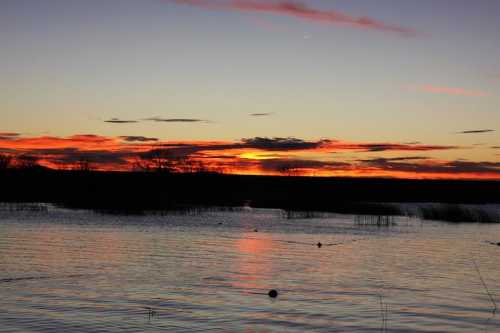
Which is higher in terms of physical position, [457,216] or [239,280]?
[457,216]

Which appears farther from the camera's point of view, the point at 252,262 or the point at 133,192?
the point at 133,192

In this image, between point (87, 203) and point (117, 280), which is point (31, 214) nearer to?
point (87, 203)

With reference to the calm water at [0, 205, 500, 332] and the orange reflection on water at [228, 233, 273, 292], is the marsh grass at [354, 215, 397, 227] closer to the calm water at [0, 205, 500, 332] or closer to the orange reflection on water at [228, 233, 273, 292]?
the calm water at [0, 205, 500, 332]

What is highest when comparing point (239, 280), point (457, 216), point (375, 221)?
point (457, 216)

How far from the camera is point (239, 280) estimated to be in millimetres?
30875

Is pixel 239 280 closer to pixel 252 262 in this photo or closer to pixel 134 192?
pixel 252 262

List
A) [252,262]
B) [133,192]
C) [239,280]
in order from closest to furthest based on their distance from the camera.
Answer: [239,280]
[252,262]
[133,192]

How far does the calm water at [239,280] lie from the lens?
22.4 meters

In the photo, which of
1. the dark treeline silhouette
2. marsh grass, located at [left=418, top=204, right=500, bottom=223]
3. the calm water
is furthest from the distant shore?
the calm water

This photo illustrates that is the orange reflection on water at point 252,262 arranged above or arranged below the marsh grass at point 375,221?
below

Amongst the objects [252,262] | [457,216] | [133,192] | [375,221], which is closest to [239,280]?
[252,262]

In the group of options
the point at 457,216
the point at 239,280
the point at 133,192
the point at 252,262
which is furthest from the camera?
the point at 133,192

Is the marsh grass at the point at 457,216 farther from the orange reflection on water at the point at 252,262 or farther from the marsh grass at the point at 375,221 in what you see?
the orange reflection on water at the point at 252,262

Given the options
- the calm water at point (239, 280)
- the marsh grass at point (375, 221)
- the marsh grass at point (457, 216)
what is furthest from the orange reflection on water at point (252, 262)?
the marsh grass at point (457, 216)
